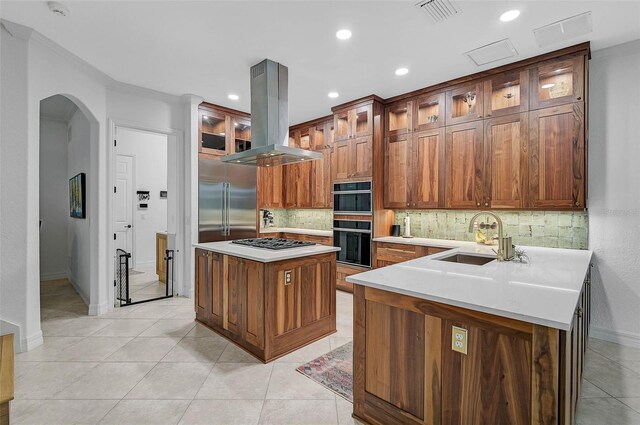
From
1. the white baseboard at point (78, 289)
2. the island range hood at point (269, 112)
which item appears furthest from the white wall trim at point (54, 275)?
the island range hood at point (269, 112)

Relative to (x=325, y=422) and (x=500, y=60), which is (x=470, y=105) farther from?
(x=325, y=422)

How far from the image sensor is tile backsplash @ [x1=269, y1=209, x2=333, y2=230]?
5977 millimetres

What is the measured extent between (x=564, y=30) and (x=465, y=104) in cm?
126

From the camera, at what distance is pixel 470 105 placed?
390 cm

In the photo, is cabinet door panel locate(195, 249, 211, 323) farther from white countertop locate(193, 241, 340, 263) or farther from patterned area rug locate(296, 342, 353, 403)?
patterned area rug locate(296, 342, 353, 403)

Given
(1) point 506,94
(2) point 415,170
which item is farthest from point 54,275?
(1) point 506,94

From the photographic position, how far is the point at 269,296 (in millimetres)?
2584

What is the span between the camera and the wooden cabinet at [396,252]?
3.81m

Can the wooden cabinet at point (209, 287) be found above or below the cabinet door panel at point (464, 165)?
below

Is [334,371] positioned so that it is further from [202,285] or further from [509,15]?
[509,15]

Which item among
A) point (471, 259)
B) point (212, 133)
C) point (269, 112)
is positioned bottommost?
point (471, 259)

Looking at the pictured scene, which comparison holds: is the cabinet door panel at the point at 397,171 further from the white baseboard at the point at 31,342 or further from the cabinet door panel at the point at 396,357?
the white baseboard at the point at 31,342

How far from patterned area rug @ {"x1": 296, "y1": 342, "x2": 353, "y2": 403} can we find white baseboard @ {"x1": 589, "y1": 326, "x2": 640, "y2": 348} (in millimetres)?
2549

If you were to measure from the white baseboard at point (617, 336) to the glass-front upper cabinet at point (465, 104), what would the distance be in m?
2.56
